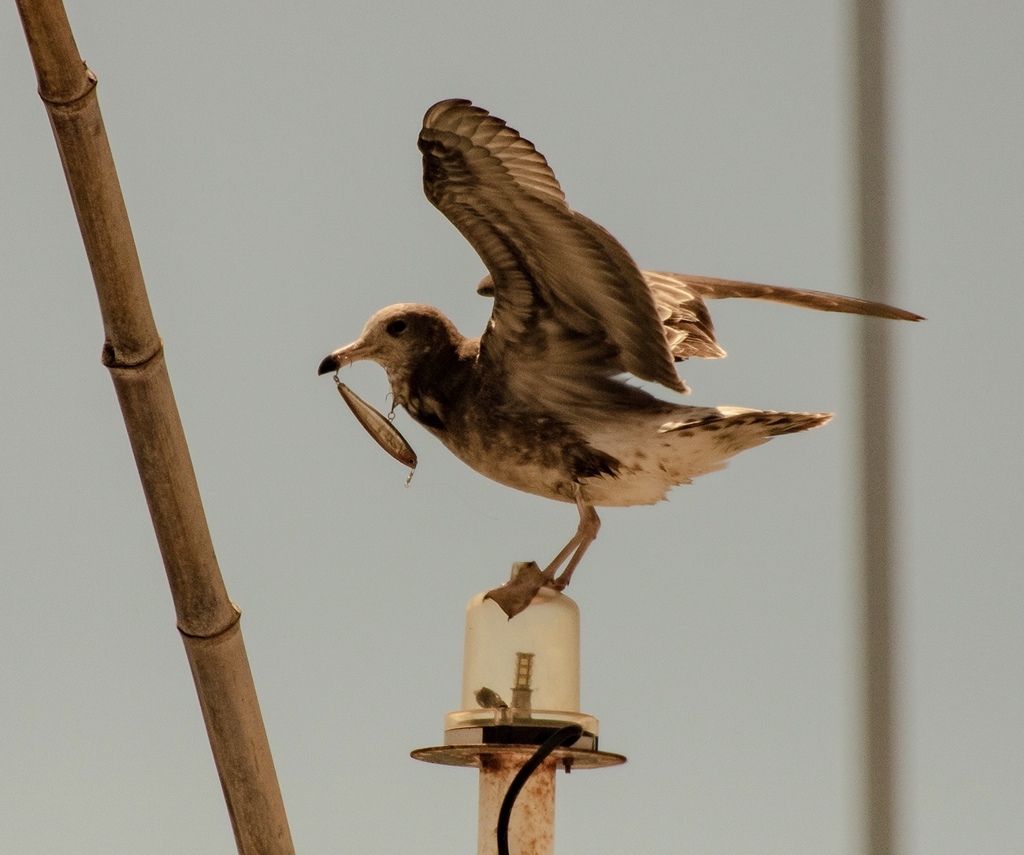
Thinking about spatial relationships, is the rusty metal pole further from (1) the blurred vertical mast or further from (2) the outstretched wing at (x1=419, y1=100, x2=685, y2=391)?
(2) the outstretched wing at (x1=419, y1=100, x2=685, y2=391)

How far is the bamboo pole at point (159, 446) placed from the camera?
5.93 feet

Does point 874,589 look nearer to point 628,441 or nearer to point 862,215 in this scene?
point 628,441

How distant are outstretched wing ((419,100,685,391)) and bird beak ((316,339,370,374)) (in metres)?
0.27

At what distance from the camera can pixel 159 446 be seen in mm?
2029

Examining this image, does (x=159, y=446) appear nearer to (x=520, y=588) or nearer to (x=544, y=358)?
(x=520, y=588)

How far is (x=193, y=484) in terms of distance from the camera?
208 centimetres

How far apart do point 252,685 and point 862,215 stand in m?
1.56

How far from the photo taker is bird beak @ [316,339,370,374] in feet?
9.37

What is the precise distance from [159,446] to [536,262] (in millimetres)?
1089

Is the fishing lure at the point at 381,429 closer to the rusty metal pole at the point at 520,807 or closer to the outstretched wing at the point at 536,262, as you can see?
the outstretched wing at the point at 536,262

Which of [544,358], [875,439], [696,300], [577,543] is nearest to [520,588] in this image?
[577,543]

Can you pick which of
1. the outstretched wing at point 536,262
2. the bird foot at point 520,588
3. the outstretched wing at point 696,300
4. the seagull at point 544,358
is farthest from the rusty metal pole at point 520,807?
the outstretched wing at point 696,300

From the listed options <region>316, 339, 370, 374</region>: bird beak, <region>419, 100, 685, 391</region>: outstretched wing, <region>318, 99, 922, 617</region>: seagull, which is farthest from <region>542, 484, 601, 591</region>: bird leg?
<region>316, 339, 370, 374</region>: bird beak

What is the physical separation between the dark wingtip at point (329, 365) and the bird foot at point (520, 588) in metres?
0.67
